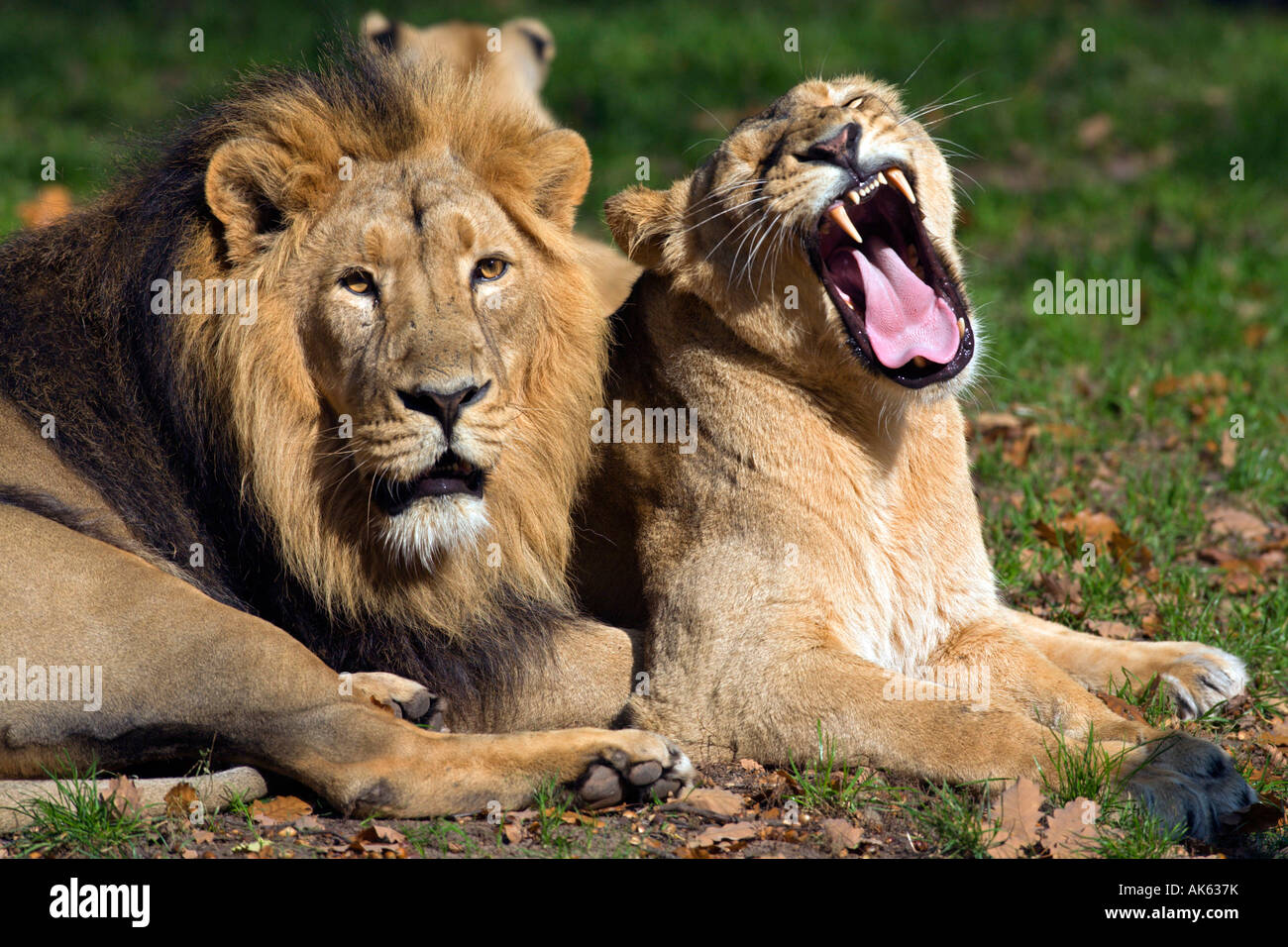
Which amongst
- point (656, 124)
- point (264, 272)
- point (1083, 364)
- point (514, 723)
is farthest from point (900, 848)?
point (656, 124)

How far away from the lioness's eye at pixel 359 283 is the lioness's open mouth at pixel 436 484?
0.52 m

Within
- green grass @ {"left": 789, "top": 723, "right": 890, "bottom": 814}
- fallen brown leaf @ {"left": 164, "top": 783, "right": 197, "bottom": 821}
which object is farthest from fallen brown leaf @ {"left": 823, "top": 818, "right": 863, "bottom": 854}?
fallen brown leaf @ {"left": 164, "top": 783, "right": 197, "bottom": 821}

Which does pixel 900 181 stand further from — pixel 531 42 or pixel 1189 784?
pixel 531 42

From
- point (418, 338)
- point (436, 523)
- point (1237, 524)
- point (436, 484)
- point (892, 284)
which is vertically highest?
point (892, 284)

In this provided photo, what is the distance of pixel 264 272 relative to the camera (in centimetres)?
395

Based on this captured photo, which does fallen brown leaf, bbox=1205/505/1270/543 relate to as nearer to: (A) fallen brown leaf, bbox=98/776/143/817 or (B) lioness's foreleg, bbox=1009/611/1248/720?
(B) lioness's foreleg, bbox=1009/611/1248/720

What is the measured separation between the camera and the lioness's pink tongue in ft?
13.9

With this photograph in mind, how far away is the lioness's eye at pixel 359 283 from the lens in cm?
390

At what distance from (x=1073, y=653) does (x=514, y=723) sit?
1.88 meters

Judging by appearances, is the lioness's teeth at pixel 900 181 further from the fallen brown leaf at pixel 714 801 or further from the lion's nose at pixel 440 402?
the fallen brown leaf at pixel 714 801

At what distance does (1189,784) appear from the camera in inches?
143

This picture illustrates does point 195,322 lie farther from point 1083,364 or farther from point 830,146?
point 1083,364

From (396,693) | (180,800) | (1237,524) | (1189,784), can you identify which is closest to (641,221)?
(396,693)

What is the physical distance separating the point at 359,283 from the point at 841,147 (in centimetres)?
145
